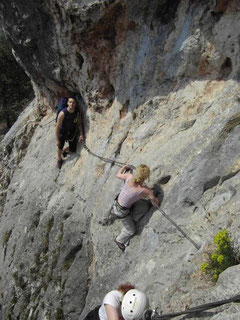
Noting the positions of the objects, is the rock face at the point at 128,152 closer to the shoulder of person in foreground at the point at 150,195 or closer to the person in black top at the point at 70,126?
the shoulder of person in foreground at the point at 150,195

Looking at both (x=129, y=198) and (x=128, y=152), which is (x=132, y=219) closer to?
(x=129, y=198)

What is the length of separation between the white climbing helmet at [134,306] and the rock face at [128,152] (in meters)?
0.57

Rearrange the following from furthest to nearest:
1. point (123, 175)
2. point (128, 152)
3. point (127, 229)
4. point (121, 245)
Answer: point (128, 152), point (123, 175), point (121, 245), point (127, 229)

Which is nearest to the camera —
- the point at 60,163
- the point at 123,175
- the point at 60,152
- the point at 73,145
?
the point at 123,175

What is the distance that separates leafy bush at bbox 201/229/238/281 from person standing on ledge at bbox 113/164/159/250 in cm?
241

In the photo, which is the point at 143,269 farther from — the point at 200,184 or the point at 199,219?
the point at 200,184

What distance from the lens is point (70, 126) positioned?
43.7 feet

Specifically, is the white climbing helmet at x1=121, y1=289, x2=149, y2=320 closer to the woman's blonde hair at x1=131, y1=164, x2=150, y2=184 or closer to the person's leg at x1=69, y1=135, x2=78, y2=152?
the woman's blonde hair at x1=131, y1=164, x2=150, y2=184

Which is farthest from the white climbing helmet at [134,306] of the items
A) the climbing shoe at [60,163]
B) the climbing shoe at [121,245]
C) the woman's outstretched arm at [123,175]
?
the climbing shoe at [60,163]

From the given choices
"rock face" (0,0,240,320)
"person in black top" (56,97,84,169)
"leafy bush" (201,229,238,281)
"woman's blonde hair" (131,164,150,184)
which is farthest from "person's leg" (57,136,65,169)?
"leafy bush" (201,229,238,281)

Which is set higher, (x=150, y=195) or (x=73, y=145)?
(x=73, y=145)

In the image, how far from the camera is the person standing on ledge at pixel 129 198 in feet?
26.7

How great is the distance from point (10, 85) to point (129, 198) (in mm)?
30032

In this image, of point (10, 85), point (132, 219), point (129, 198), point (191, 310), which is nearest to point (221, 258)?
point (191, 310)
